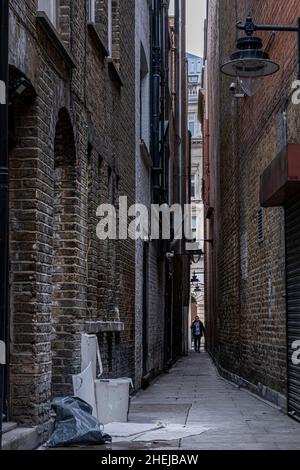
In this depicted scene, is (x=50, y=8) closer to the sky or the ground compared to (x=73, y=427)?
closer to the sky

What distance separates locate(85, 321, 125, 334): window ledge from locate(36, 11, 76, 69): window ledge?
3.16m

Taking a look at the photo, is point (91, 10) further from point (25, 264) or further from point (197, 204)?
point (197, 204)

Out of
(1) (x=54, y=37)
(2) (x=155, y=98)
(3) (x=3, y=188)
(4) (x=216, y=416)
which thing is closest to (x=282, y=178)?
(1) (x=54, y=37)

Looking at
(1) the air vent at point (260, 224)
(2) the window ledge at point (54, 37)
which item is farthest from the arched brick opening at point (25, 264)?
(1) the air vent at point (260, 224)

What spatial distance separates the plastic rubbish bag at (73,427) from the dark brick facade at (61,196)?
151 mm

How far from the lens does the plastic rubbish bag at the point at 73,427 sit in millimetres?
8758

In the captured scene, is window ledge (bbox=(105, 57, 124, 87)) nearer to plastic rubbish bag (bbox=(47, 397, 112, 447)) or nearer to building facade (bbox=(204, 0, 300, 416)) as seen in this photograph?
building facade (bbox=(204, 0, 300, 416))

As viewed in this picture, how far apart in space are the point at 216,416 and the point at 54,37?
20.0 ft

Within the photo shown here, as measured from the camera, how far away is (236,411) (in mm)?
13672

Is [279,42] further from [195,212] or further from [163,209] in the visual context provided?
[195,212]

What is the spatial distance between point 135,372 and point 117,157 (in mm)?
4569

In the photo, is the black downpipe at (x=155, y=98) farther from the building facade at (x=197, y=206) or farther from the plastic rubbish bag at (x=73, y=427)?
the building facade at (x=197, y=206)

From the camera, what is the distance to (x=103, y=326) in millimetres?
12445

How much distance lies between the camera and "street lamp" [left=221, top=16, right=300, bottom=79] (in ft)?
35.8
